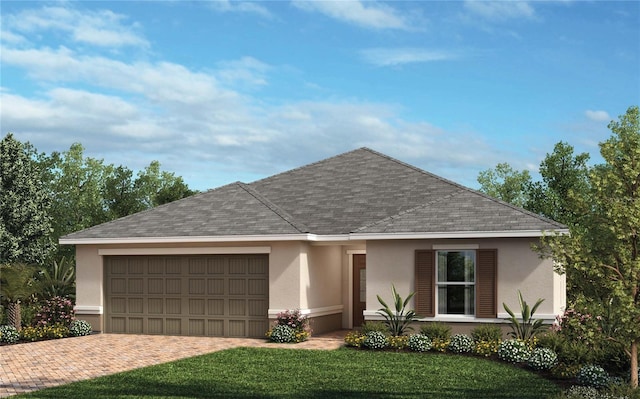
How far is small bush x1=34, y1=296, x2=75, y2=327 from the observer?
23.3m

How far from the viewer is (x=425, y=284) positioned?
2016 centimetres

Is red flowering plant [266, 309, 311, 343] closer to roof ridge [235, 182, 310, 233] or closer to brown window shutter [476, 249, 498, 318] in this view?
roof ridge [235, 182, 310, 233]

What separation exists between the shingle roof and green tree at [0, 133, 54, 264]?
10736mm

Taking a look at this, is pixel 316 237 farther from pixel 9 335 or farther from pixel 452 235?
pixel 9 335

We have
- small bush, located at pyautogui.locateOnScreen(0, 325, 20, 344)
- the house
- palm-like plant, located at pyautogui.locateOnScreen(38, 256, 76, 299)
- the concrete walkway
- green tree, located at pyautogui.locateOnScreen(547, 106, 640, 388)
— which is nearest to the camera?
green tree, located at pyautogui.locateOnScreen(547, 106, 640, 388)

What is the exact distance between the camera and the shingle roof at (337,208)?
2044 cm

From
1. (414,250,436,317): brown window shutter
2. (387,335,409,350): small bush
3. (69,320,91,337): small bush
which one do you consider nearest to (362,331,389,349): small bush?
(387,335,409,350): small bush

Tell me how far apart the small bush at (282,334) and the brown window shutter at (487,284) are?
4.87 metres

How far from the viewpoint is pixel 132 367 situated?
16.4 metres

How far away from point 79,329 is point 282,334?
645cm

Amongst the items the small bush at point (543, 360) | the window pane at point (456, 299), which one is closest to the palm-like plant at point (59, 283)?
the window pane at point (456, 299)

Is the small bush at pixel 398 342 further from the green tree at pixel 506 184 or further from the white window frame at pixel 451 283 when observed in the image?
the green tree at pixel 506 184

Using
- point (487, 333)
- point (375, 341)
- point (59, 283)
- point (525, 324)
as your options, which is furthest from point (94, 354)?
point (525, 324)

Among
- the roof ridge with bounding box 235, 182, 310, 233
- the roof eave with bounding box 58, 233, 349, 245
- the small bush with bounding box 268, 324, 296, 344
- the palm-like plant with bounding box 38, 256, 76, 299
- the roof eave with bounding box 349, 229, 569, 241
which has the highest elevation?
the roof ridge with bounding box 235, 182, 310, 233
